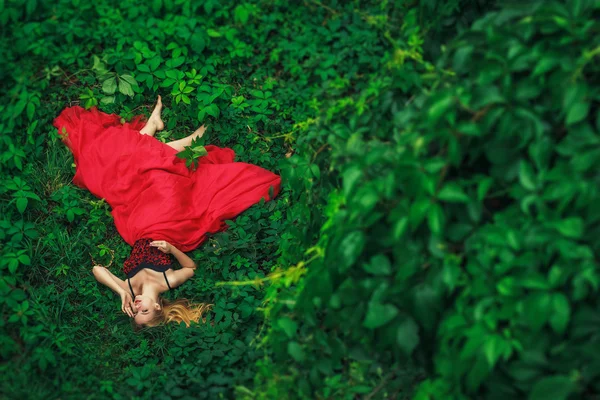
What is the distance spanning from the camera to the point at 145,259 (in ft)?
11.7

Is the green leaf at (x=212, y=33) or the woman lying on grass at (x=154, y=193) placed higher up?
the green leaf at (x=212, y=33)

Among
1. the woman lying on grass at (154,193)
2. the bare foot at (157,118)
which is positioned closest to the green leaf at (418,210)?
the woman lying on grass at (154,193)

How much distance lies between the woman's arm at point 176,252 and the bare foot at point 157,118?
854mm

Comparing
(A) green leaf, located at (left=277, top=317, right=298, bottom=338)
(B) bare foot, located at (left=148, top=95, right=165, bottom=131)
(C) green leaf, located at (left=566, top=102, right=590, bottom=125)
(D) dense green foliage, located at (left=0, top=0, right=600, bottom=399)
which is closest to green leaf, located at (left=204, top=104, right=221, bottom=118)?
(D) dense green foliage, located at (left=0, top=0, right=600, bottom=399)

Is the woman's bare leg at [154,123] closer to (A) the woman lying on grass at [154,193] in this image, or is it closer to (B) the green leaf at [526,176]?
(A) the woman lying on grass at [154,193]

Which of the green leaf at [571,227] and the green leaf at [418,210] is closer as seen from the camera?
the green leaf at [571,227]

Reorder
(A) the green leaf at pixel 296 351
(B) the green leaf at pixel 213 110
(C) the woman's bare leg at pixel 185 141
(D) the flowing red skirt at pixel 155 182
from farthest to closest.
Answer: (C) the woman's bare leg at pixel 185 141, (B) the green leaf at pixel 213 110, (D) the flowing red skirt at pixel 155 182, (A) the green leaf at pixel 296 351

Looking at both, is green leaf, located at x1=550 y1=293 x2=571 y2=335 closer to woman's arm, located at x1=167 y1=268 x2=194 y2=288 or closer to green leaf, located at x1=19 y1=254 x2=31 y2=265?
woman's arm, located at x1=167 y1=268 x2=194 y2=288

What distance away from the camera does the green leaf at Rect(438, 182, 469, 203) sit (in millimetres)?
2043

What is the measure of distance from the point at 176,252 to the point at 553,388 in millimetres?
2316

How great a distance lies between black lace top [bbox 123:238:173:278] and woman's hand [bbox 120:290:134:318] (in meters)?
0.12

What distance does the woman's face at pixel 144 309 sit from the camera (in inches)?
136

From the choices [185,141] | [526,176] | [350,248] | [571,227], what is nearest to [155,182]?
[185,141]

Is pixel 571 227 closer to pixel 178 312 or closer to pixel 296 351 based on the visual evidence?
pixel 296 351
